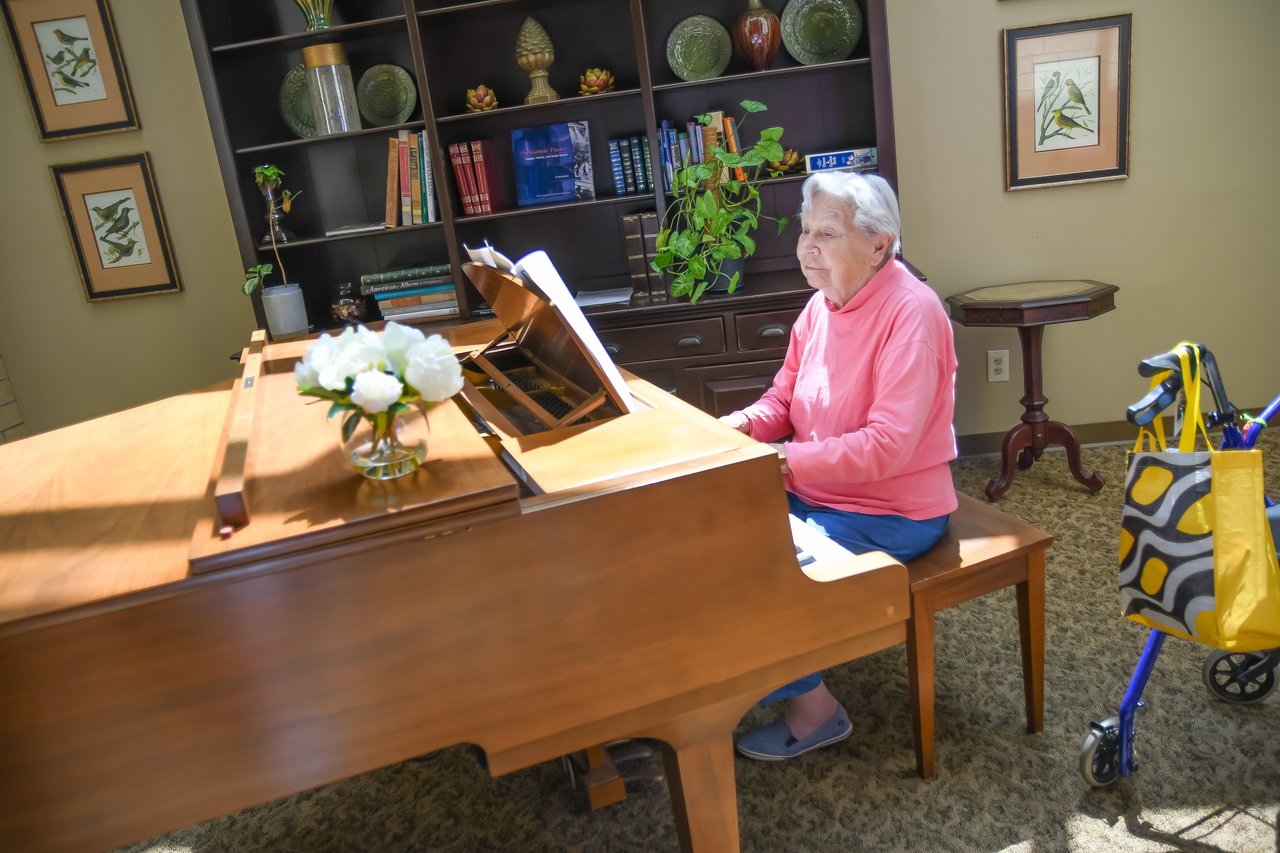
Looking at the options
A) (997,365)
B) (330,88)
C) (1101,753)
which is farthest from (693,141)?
(1101,753)

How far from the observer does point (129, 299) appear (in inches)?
156

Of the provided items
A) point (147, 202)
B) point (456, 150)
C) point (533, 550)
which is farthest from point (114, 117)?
point (533, 550)

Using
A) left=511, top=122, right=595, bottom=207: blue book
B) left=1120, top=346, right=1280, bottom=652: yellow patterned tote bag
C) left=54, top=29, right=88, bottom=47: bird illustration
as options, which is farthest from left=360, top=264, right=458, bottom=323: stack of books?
left=1120, top=346, right=1280, bottom=652: yellow patterned tote bag

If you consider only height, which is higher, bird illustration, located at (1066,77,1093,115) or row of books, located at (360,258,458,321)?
bird illustration, located at (1066,77,1093,115)

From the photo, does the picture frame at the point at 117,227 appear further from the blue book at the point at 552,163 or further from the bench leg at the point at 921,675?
the bench leg at the point at 921,675

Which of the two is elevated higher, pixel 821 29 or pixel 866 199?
pixel 821 29

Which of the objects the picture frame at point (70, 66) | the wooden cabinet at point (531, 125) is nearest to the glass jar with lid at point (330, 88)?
the wooden cabinet at point (531, 125)

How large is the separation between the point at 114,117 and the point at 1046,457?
3856 millimetres

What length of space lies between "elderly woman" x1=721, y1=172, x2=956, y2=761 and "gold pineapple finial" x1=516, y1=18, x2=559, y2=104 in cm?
174

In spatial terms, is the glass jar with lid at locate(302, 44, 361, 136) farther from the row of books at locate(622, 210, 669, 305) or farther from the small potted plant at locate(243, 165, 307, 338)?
the row of books at locate(622, 210, 669, 305)

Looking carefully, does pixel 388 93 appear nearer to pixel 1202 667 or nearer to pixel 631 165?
pixel 631 165

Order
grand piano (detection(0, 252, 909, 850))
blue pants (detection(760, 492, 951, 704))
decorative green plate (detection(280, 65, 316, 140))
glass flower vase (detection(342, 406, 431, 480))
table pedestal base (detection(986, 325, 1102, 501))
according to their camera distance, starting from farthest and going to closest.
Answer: decorative green plate (detection(280, 65, 316, 140))
table pedestal base (detection(986, 325, 1102, 501))
blue pants (detection(760, 492, 951, 704))
glass flower vase (detection(342, 406, 431, 480))
grand piano (detection(0, 252, 909, 850))

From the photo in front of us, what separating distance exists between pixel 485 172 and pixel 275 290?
2.84 ft

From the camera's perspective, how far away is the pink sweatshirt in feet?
6.09
